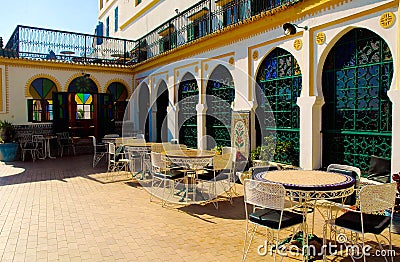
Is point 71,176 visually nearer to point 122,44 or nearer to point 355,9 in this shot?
point 355,9

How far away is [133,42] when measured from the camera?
1666cm

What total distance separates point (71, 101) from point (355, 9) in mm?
12886

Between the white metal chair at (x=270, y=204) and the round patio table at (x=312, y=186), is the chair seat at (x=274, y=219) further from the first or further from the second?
the round patio table at (x=312, y=186)

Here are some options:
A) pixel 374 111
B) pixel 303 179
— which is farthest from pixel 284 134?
pixel 303 179

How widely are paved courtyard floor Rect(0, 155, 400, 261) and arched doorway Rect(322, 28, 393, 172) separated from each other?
1.60m

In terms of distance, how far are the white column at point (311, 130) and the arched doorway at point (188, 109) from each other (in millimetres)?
5009

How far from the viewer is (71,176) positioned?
9102 mm

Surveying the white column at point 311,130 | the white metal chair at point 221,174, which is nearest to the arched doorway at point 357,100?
the white column at point 311,130

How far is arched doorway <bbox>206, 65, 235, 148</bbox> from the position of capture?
952 centimetres

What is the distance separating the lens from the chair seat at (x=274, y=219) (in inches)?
139

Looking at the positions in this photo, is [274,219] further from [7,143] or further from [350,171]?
[7,143]

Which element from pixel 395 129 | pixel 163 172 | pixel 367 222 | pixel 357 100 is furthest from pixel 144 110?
pixel 367 222

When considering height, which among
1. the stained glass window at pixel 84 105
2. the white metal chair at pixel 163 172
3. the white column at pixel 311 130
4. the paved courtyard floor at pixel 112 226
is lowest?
the paved courtyard floor at pixel 112 226

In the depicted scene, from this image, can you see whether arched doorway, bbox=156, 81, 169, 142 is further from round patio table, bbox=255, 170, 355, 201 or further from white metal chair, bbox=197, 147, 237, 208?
round patio table, bbox=255, 170, 355, 201
